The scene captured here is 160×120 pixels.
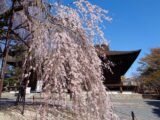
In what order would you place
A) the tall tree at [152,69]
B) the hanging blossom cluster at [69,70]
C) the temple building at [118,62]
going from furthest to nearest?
1. the tall tree at [152,69]
2. the temple building at [118,62]
3. the hanging blossom cluster at [69,70]

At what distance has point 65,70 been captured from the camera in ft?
12.4

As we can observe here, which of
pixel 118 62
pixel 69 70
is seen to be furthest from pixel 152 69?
pixel 69 70

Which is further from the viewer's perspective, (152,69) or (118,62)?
(152,69)

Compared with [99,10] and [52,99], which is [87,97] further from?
[99,10]

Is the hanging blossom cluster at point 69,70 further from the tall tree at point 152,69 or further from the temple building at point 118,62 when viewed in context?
the tall tree at point 152,69

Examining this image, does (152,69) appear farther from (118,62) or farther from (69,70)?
(69,70)

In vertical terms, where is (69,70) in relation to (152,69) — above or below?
below

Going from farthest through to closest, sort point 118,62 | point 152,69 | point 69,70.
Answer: point 152,69 → point 118,62 → point 69,70

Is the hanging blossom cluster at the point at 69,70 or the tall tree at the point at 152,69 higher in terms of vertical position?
the tall tree at the point at 152,69

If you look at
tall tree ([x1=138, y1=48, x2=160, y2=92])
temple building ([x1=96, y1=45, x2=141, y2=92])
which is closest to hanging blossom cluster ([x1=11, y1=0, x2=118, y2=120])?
temple building ([x1=96, y1=45, x2=141, y2=92])

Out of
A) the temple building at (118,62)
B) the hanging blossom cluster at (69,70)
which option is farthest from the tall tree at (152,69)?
the hanging blossom cluster at (69,70)

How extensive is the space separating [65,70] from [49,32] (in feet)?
2.66

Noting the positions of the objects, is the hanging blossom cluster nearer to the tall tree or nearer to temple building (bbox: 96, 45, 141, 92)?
temple building (bbox: 96, 45, 141, 92)

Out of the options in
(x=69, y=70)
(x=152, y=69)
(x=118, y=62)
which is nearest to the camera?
(x=69, y=70)
